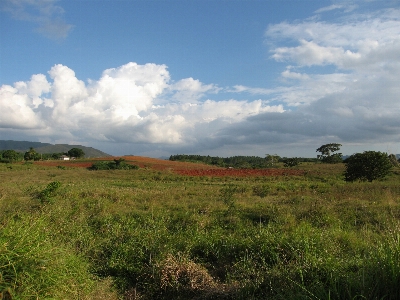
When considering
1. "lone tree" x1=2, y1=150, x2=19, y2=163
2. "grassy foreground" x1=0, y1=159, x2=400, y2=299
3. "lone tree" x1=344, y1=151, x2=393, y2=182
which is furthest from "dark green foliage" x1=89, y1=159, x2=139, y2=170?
"grassy foreground" x1=0, y1=159, x2=400, y2=299

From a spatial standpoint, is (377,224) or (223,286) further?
(377,224)

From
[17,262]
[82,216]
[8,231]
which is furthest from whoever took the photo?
[82,216]

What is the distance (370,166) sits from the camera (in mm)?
23016

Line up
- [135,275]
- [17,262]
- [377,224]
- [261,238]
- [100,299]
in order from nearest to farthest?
[17,262]
[100,299]
[135,275]
[261,238]
[377,224]

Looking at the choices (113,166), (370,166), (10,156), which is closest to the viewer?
(370,166)

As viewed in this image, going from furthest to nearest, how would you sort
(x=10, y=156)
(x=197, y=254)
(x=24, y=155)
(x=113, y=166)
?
(x=24, y=155) < (x=10, y=156) < (x=113, y=166) < (x=197, y=254)

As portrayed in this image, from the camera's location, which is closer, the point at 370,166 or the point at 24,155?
the point at 370,166

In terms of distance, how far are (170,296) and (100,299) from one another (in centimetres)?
104

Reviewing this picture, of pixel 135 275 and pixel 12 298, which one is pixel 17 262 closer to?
pixel 12 298

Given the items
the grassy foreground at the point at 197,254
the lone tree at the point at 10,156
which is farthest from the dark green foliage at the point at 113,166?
the grassy foreground at the point at 197,254

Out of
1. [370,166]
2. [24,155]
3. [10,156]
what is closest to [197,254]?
[370,166]

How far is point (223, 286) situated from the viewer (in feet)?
15.3

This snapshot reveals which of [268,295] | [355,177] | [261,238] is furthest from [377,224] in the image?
A: [355,177]

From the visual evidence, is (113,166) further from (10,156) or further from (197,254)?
(197,254)
